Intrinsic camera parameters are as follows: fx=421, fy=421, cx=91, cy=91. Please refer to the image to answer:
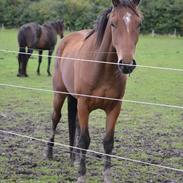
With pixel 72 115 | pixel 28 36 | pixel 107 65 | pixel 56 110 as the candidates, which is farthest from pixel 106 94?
pixel 28 36

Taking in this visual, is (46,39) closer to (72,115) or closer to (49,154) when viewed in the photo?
(72,115)

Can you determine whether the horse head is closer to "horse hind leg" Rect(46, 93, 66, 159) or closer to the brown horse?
the brown horse

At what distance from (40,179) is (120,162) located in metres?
1.23

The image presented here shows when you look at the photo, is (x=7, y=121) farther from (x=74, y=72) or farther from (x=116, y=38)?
(x=116, y=38)

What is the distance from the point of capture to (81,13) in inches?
1896

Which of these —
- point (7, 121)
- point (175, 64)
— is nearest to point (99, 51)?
point (7, 121)

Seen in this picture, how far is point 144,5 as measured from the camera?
48062mm

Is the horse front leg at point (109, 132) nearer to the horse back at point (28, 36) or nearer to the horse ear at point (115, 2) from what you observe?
the horse ear at point (115, 2)

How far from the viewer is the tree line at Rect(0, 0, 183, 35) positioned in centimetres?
4641

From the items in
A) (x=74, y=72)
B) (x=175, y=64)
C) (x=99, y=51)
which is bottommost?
(x=175, y=64)

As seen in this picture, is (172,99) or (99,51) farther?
(172,99)

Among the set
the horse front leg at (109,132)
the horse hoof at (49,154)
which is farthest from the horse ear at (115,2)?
the horse hoof at (49,154)

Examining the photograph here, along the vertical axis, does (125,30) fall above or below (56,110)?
above

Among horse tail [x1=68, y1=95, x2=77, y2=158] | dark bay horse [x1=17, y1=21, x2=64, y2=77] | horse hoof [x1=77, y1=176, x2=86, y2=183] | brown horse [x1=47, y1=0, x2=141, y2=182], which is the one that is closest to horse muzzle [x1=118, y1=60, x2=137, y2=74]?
brown horse [x1=47, y1=0, x2=141, y2=182]
